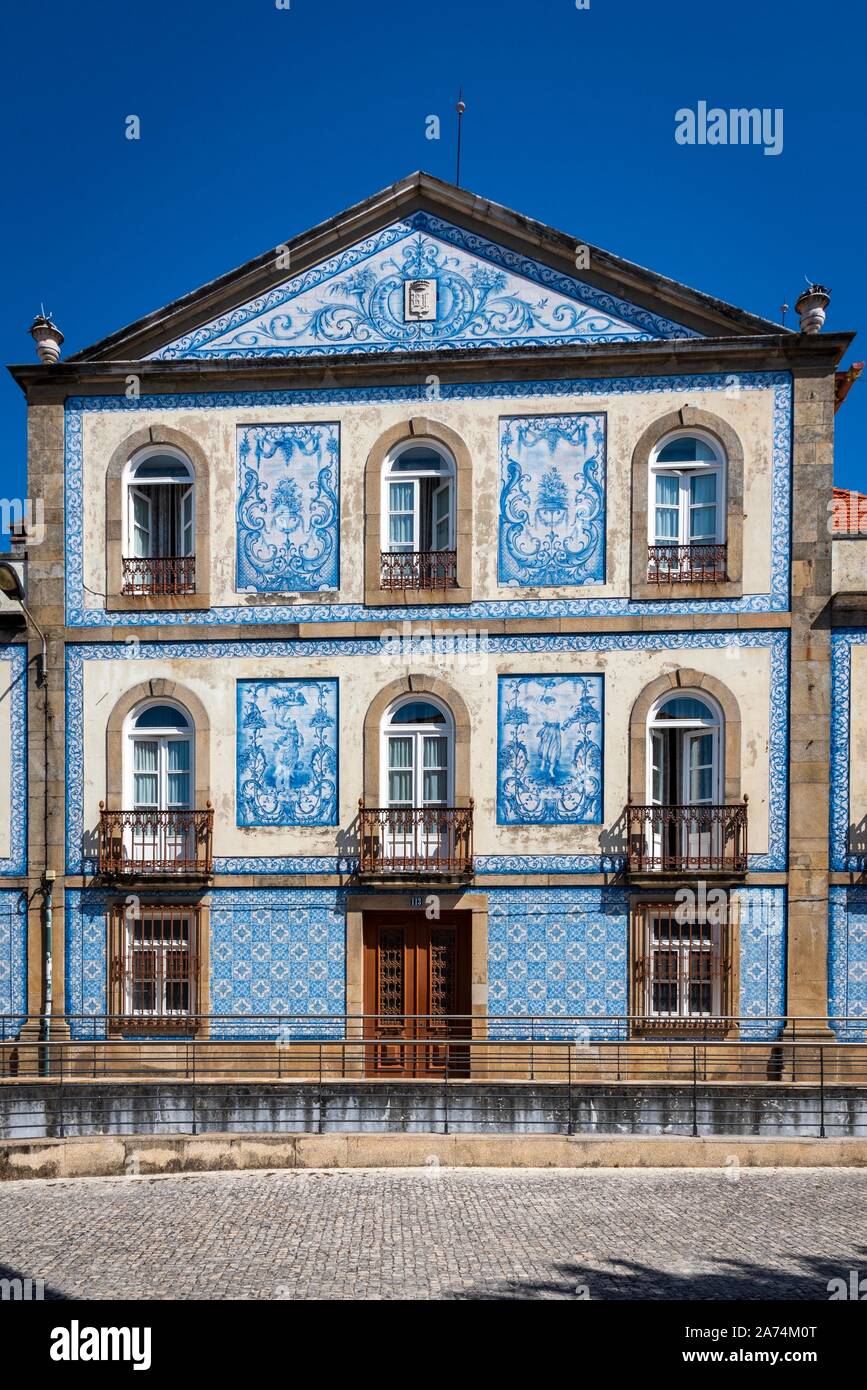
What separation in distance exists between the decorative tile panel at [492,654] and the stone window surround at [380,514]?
56 cm

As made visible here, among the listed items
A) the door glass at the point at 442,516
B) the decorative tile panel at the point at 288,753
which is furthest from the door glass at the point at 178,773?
the door glass at the point at 442,516

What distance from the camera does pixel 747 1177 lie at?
10547mm

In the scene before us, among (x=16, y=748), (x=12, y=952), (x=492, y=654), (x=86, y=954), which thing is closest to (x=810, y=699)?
(x=492, y=654)

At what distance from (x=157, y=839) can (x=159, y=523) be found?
4.30 metres

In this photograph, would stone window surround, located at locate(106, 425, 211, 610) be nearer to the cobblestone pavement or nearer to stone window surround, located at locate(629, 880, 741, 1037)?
stone window surround, located at locate(629, 880, 741, 1037)

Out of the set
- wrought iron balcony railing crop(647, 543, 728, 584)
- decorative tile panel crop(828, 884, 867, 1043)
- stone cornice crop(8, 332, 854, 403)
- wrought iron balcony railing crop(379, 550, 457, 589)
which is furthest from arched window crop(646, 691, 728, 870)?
stone cornice crop(8, 332, 854, 403)

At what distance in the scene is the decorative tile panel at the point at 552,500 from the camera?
13.7 m

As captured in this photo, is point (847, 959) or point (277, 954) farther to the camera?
point (277, 954)

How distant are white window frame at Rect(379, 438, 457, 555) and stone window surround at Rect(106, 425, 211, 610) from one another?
7.68 ft

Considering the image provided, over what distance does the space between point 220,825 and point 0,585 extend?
4083 mm

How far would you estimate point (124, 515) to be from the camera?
1425 cm

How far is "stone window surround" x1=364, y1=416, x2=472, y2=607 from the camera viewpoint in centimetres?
1373

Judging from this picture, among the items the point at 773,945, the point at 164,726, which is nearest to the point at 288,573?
the point at 164,726

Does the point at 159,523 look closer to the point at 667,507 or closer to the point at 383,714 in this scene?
the point at 383,714
